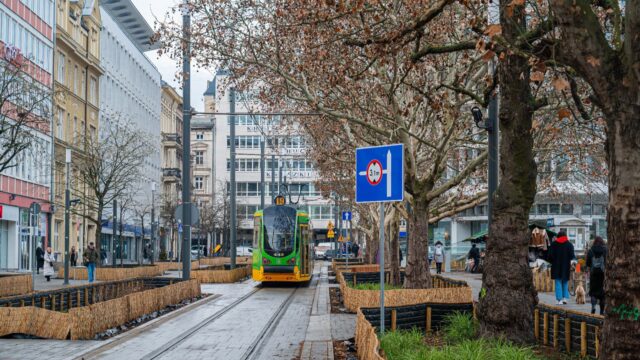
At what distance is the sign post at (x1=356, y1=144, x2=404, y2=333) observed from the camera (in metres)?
11.3

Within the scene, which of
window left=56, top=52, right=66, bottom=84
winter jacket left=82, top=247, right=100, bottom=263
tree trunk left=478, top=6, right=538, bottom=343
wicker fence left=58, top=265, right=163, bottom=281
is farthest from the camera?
window left=56, top=52, right=66, bottom=84

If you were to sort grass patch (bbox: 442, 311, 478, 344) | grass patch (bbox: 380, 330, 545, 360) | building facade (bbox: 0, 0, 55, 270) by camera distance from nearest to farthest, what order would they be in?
grass patch (bbox: 380, 330, 545, 360) → grass patch (bbox: 442, 311, 478, 344) → building facade (bbox: 0, 0, 55, 270)

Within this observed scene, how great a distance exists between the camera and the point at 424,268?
22000 millimetres

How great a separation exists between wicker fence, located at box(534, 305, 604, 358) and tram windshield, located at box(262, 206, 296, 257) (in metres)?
22.8

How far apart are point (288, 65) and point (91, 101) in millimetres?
51980

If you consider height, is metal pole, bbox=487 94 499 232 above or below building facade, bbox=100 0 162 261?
below

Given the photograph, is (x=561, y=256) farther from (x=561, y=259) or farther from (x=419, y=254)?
(x=419, y=254)

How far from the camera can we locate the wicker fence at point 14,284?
2831 centimetres

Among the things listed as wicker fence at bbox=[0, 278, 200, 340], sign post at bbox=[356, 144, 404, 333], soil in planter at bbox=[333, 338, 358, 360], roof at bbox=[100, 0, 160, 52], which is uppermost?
roof at bbox=[100, 0, 160, 52]

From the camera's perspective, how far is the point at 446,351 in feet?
31.7

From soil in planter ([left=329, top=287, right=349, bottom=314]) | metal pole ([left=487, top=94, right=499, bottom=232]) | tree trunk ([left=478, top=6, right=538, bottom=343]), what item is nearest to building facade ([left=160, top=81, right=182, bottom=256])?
soil in planter ([left=329, top=287, right=349, bottom=314])

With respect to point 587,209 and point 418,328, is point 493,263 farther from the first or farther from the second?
point 587,209

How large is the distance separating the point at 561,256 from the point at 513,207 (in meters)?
9.56

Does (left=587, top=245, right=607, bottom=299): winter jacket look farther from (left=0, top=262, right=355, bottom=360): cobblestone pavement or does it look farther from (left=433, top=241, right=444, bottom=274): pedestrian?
(left=433, top=241, right=444, bottom=274): pedestrian
